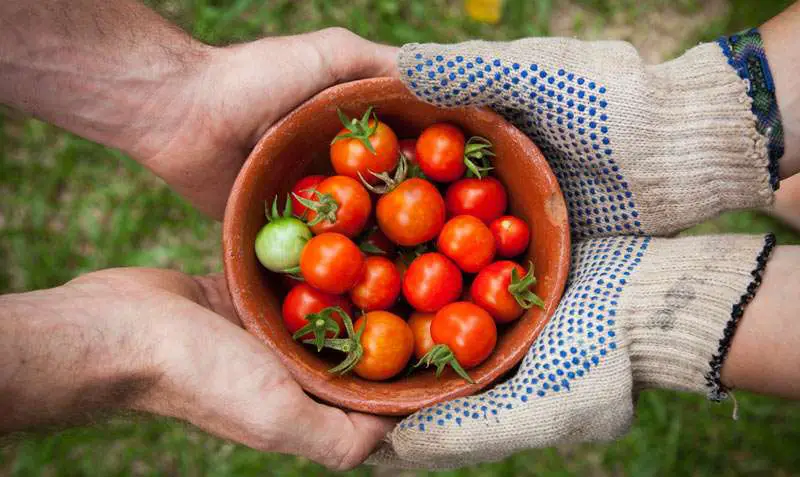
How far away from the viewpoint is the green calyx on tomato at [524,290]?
6.98ft

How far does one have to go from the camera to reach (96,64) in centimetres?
236

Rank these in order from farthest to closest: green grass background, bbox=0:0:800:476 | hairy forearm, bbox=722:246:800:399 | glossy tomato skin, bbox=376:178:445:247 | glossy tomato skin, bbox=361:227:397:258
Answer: green grass background, bbox=0:0:800:476, glossy tomato skin, bbox=361:227:397:258, glossy tomato skin, bbox=376:178:445:247, hairy forearm, bbox=722:246:800:399

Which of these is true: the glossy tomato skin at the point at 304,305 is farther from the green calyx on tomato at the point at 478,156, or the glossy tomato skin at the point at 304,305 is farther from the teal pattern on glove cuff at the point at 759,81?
the teal pattern on glove cuff at the point at 759,81

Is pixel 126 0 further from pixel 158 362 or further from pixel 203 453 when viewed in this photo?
pixel 203 453

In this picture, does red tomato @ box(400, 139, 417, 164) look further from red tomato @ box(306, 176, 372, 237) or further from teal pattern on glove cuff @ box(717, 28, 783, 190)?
teal pattern on glove cuff @ box(717, 28, 783, 190)

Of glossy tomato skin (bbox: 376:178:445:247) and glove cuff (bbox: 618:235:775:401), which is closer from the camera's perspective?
glove cuff (bbox: 618:235:775:401)

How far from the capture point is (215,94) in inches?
93.4

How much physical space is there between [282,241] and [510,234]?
0.70 meters

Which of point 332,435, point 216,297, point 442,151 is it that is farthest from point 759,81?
point 216,297

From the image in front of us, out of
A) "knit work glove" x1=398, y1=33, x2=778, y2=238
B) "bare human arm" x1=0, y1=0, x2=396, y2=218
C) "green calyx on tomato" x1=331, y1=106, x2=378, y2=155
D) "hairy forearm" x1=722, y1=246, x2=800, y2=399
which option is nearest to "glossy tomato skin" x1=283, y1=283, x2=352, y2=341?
"green calyx on tomato" x1=331, y1=106, x2=378, y2=155

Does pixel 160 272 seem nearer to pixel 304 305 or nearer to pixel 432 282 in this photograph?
pixel 304 305

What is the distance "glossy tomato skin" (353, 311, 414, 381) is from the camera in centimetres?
210

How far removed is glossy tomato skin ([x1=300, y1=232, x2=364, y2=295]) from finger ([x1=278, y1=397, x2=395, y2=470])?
336 millimetres

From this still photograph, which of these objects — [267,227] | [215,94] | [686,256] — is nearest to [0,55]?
[215,94]
